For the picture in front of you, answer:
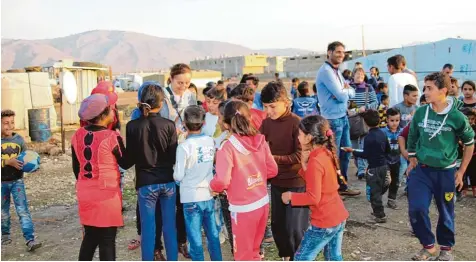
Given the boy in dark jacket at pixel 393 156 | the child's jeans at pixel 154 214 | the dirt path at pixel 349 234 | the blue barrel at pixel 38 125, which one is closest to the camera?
the child's jeans at pixel 154 214

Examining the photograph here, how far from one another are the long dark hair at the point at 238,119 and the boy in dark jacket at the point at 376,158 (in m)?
2.19

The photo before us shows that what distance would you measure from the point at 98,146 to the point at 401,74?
465cm

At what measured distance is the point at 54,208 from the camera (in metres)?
6.50

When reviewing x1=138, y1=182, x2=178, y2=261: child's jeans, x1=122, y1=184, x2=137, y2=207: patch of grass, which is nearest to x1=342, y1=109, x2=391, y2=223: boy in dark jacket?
x1=138, y1=182, x2=178, y2=261: child's jeans

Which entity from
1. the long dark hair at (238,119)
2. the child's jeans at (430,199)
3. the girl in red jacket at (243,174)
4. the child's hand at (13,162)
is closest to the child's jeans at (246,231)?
the girl in red jacket at (243,174)

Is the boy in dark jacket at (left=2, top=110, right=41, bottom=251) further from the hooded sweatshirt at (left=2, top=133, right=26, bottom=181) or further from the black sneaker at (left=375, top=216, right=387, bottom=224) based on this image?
the black sneaker at (left=375, top=216, right=387, bottom=224)

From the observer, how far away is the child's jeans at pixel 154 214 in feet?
12.3

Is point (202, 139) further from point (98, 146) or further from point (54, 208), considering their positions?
point (54, 208)

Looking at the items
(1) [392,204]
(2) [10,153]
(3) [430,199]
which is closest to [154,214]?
(2) [10,153]

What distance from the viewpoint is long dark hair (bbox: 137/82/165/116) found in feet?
12.1

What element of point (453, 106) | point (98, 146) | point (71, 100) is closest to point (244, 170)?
point (98, 146)

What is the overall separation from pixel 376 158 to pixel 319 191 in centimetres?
224

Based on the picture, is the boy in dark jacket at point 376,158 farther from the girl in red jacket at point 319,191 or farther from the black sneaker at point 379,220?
the girl in red jacket at point 319,191

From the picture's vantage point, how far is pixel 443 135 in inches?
156
